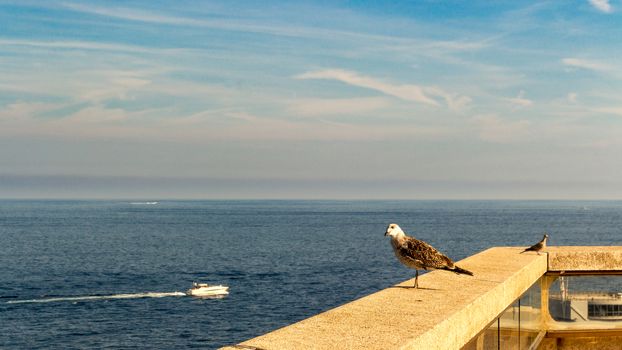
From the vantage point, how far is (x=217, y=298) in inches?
2872

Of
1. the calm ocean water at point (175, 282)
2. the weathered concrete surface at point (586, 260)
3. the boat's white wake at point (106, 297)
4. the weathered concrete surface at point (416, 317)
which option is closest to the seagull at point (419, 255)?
the weathered concrete surface at point (416, 317)

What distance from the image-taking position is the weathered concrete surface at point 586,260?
12016mm

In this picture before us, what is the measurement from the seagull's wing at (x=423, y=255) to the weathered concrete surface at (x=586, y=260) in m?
3.84

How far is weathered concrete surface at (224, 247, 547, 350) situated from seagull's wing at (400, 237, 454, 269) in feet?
0.84

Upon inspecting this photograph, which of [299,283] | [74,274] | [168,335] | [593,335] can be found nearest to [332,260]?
[299,283]

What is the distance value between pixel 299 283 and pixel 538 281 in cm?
7117

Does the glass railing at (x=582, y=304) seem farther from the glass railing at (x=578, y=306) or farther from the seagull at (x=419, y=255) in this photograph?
the seagull at (x=419, y=255)

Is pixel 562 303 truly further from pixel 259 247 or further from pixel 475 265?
pixel 259 247

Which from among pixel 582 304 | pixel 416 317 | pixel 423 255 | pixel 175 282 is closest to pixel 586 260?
pixel 582 304

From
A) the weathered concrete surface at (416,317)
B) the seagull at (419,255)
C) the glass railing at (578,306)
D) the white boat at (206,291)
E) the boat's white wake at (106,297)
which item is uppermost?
the seagull at (419,255)

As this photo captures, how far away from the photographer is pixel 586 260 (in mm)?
12250

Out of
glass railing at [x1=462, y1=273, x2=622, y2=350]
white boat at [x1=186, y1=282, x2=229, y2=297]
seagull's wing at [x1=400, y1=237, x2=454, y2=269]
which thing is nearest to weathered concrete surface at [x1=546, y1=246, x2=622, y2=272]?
glass railing at [x1=462, y1=273, x2=622, y2=350]

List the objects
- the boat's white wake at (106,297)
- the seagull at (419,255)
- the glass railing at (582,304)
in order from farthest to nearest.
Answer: the boat's white wake at (106,297) < the glass railing at (582,304) < the seagull at (419,255)

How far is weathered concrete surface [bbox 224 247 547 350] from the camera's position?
17.6ft
